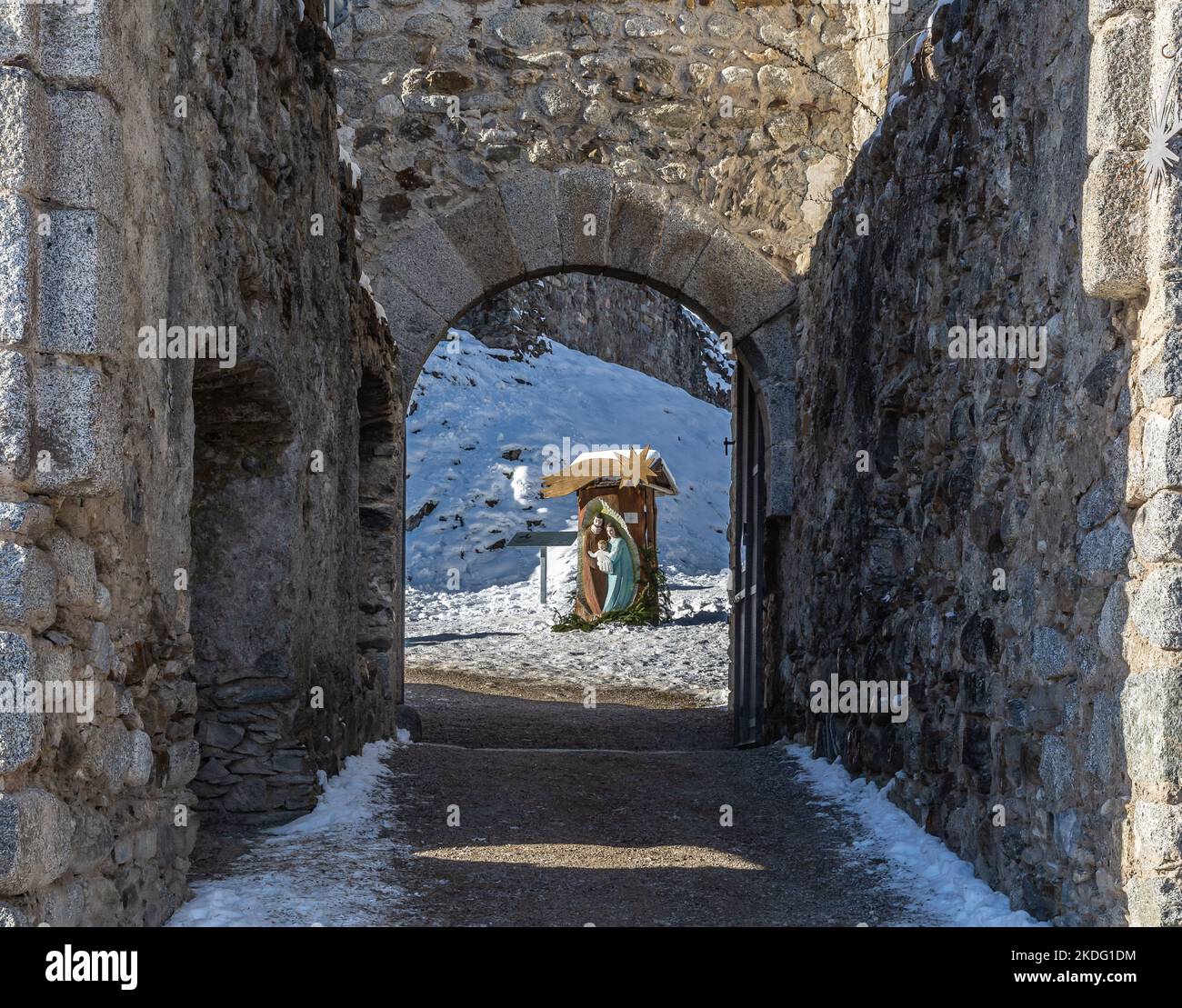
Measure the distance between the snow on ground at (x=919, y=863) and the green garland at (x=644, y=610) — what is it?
8039 millimetres

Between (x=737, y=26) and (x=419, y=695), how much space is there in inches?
195

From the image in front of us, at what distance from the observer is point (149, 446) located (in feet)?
9.80

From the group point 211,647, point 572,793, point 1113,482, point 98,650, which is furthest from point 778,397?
point 98,650

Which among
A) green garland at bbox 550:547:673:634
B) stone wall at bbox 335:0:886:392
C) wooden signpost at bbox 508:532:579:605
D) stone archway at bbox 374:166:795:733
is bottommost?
green garland at bbox 550:547:673:634

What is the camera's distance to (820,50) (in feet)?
25.6

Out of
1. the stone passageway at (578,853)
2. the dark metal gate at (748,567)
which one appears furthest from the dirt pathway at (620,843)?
the dark metal gate at (748,567)

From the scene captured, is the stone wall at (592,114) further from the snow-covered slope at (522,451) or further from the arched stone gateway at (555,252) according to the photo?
the snow-covered slope at (522,451)

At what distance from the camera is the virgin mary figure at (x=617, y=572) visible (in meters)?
13.7

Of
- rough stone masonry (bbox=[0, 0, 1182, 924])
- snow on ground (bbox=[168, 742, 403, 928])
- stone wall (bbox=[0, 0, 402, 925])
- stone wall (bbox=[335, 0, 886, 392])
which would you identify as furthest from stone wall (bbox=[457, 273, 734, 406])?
snow on ground (bbox=[168, 742, 403, 928])

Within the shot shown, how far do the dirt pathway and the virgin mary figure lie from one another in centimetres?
642

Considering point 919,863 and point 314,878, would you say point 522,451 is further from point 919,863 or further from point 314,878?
point 314,878

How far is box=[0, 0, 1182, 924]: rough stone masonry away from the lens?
2594 mm

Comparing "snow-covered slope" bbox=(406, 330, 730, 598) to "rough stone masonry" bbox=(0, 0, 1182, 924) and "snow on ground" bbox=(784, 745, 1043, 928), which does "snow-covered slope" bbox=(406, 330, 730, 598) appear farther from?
"snow on ground" bbox=(784, 745, 1043, 928)
